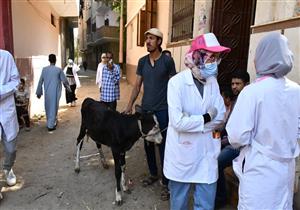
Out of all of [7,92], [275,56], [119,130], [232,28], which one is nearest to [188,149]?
[275,56]

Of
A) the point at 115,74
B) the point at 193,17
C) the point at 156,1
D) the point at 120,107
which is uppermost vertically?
the point at 156,1

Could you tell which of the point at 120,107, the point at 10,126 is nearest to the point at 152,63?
the point at 10,126

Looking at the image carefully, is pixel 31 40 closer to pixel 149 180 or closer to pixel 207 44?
pixel 149 180

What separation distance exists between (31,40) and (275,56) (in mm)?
9500

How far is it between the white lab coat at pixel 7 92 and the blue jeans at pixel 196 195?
2.17 m

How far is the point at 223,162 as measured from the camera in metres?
3.53

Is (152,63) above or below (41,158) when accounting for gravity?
above

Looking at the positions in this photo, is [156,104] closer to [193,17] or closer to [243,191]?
[243,191]

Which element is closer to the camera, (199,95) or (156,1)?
(199,95)

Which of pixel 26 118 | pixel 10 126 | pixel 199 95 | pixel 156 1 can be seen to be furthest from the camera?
pixel 156 1

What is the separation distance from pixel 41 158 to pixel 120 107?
5087 mm

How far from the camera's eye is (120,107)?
10438 mm

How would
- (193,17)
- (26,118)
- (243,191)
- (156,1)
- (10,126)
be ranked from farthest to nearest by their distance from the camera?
(156,1) < (26,118) < (193,17) < (10,126) < (243,191)

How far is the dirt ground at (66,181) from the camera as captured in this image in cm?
388
